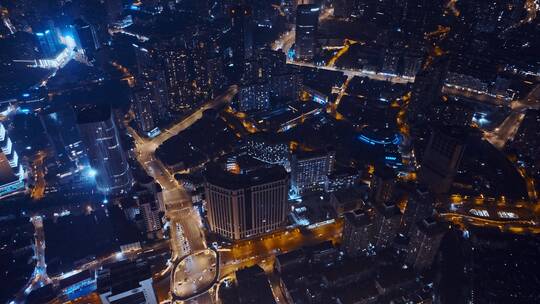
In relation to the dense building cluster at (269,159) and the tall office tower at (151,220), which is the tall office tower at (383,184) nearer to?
the dense building cluster at (269,159)

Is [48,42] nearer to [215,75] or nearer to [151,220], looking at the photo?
[215,75]

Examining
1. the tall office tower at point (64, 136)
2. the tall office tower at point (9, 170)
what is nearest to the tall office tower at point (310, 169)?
the tall office tower at point (64, 136)

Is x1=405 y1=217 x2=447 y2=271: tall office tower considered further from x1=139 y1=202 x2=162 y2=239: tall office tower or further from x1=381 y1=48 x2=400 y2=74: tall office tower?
x1=381 y1=48 x2=400 y2=74: tall office tower

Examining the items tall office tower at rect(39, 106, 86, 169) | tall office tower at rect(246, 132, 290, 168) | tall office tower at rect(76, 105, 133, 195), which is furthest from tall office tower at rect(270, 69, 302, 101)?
tall office tower at rect(39, 106, 86, 169)

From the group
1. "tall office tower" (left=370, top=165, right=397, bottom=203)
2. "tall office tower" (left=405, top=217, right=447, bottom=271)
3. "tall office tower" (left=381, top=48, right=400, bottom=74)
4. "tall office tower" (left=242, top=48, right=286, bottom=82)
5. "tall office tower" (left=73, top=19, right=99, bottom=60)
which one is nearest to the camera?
"tall office tower" (left=405, top=217, right=447, bottom=271)

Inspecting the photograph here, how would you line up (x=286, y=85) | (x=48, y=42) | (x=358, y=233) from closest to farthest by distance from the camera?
(x=358, y=233)
(x=286, y=85)
(x=48, y=42)

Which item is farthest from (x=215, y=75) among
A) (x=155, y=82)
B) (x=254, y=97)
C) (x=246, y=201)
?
(x=246, y=201)
